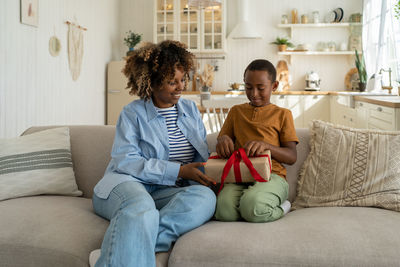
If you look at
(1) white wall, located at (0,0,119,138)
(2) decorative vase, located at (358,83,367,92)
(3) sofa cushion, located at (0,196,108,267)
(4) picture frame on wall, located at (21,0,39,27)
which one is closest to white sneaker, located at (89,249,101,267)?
(3) sofa cushion, located at (0,196,108,267)

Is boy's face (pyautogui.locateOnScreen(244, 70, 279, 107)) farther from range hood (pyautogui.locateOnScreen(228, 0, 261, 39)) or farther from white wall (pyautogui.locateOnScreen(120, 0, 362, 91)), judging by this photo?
white wall (pyautogui.locateOnScreen(120, 0, 362, 91))

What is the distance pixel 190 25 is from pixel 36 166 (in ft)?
14.9

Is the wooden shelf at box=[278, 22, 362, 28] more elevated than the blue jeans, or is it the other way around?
the wooden shelf at box=[278, 22, 362, 28]

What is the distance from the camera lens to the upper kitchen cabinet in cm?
Result: 610

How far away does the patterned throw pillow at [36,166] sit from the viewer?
1.94 meters

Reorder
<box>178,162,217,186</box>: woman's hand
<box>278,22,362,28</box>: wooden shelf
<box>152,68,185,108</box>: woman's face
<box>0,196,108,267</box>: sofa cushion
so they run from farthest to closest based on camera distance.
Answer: <box>278,22,362,28</box>: wooden shelf < <box>152,68,185,108</box>: woman's face < <box>178,162,217,186</box>: woman's hand < <box>0,196,108,267</box>: sofa cushion

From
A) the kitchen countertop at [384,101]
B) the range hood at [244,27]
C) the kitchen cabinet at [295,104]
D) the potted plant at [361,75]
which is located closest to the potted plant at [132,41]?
the range hood at [244,27]

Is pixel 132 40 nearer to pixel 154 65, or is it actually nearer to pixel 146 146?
pixel 154 65

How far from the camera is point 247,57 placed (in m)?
6.32

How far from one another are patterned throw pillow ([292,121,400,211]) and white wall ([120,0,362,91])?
14.5ft

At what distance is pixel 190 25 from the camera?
20.2 ft

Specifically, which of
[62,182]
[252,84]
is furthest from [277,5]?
[62,182]

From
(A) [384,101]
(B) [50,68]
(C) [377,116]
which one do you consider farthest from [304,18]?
(B) [50,68]

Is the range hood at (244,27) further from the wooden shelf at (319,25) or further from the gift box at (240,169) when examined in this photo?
the gift box at (240,169)
